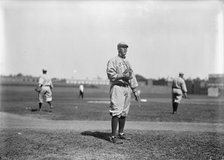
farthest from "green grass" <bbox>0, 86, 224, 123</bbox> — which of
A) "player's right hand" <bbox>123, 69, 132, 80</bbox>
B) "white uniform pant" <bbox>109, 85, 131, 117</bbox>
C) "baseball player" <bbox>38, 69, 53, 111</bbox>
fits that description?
"player's right hand" <bbox>123, 69, 132, 80</bbox>

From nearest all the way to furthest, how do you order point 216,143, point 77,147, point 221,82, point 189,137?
point 77,147
point 216,143
point 189,137
point 221,82

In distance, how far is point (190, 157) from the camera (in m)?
5.65

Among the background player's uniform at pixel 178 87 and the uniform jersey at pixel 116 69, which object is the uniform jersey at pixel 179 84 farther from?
the uniform jersey at pixel 116 69

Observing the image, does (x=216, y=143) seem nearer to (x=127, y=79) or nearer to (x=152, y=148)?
(x=152, y=148)

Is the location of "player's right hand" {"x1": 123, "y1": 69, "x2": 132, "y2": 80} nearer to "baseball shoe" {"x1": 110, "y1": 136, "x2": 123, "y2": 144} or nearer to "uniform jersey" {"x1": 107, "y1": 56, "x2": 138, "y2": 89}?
"uniform jersey" {"x1": 107, "y1": 56, "x2": 138, "y2": 89}

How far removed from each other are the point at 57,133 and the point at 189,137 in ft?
10.0

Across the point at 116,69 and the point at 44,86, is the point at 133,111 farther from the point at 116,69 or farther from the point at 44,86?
the point at 116,69

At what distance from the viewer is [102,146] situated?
20.5 ft

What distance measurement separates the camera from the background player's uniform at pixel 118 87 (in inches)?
269

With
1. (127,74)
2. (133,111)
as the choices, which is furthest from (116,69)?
(133,111)

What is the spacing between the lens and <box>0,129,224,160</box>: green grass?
559cm

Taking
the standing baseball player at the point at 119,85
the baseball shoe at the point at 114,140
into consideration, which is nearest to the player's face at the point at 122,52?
the standing baseball player at the point at 119,85

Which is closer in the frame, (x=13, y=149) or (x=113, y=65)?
(x=13, y=149)

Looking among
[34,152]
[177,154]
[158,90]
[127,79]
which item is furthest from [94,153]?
[158,90]
